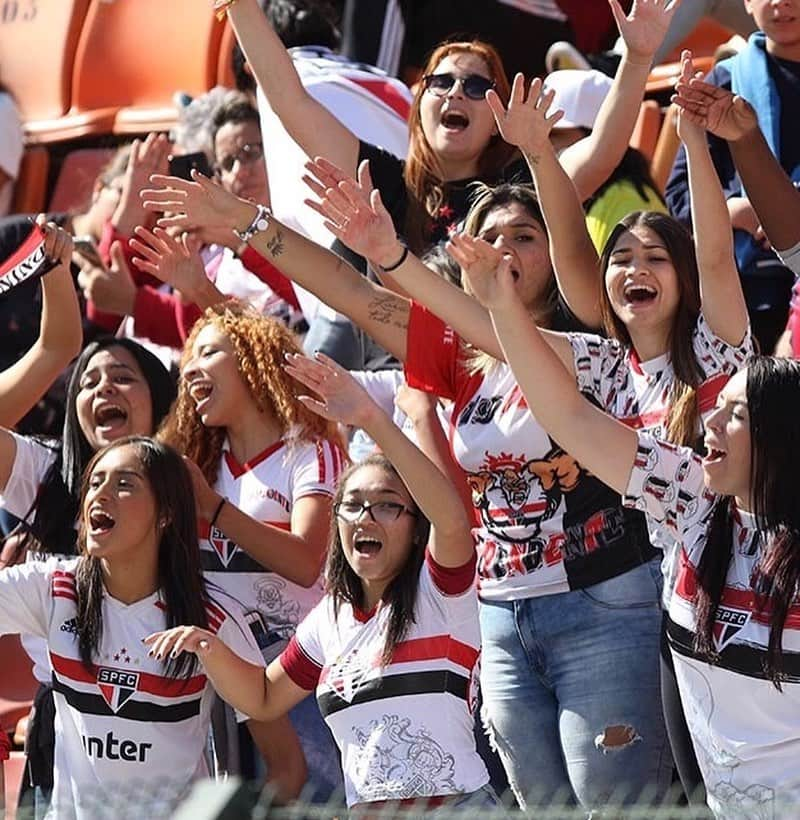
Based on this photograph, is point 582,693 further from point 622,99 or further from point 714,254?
point 622,99

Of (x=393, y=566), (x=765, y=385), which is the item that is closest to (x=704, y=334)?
(x=765, y=385)

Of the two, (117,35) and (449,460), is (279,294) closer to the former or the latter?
(449,460)

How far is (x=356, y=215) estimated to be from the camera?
3662mm

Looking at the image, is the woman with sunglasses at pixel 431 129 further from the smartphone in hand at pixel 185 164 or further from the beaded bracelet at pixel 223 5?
the smartphone in hand at pixel 185 164

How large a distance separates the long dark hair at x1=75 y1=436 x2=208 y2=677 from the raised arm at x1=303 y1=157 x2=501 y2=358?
728mm

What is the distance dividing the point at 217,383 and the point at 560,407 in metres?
1.34

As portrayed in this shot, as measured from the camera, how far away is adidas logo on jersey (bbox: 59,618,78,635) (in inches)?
157

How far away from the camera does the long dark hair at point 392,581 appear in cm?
374

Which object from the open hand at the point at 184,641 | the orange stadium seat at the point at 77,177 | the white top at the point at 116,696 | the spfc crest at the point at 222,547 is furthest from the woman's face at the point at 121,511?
the orange stadium seat at the point at 77,177

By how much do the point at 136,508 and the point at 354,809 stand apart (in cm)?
83

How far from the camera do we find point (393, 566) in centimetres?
381

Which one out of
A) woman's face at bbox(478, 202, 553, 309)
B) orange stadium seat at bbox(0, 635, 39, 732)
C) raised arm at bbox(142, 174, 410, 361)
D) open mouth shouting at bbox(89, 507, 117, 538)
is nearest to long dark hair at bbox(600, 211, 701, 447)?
woman's face at bbox(478, 202, 553, 309)

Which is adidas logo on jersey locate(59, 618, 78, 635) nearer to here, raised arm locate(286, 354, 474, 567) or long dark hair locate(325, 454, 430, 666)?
long dark hair locate(325, 454, 430, 666)

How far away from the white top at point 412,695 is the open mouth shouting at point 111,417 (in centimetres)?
95
